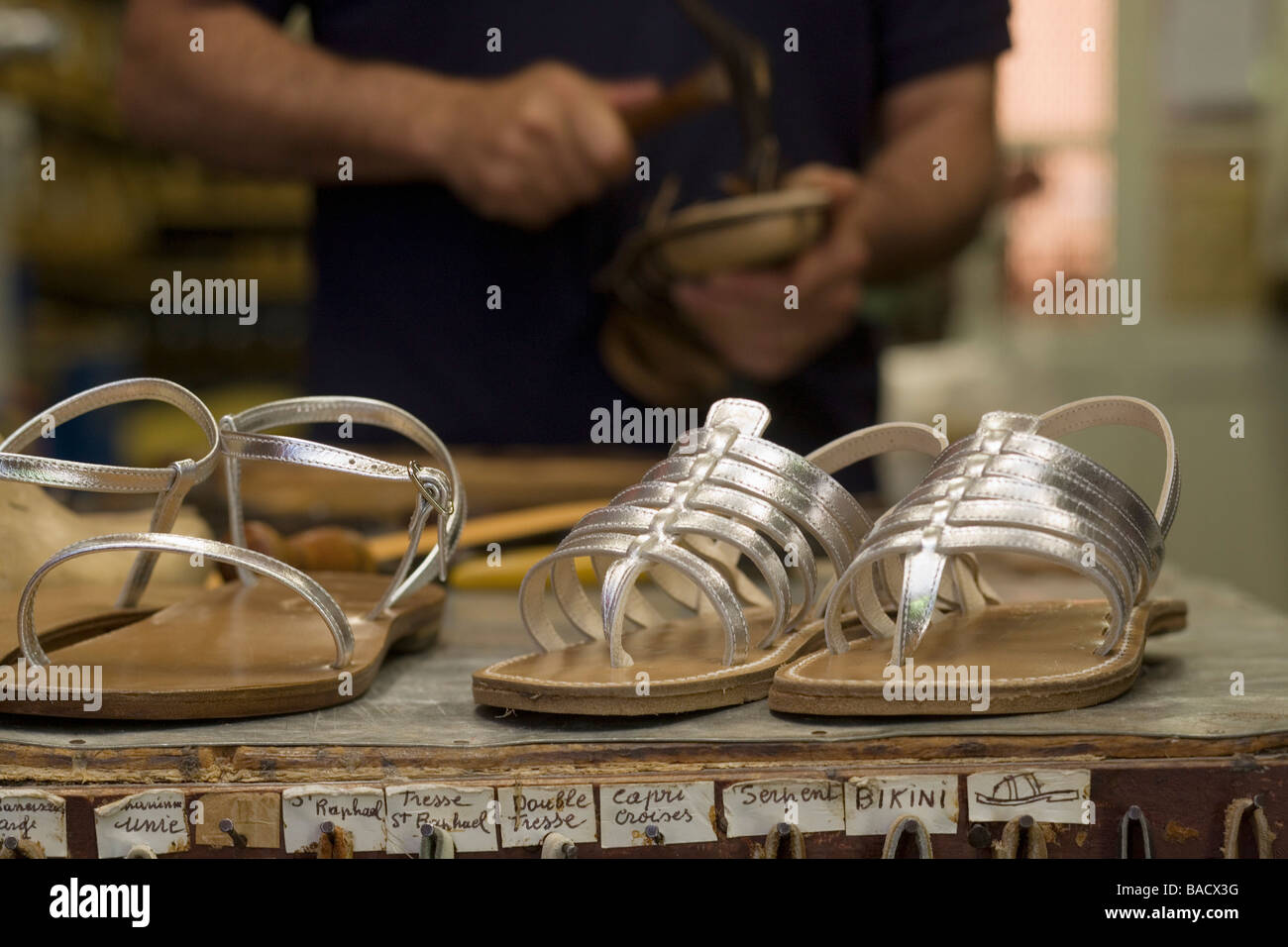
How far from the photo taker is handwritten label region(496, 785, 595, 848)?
2.19ft

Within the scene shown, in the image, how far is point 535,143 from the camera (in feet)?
4.59

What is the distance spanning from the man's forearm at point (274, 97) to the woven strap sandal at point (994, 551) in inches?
34.1

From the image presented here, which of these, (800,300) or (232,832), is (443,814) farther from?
(800,300)

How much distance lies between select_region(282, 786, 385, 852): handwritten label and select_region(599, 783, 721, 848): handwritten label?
12 cm

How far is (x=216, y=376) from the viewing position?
3312 millimetres

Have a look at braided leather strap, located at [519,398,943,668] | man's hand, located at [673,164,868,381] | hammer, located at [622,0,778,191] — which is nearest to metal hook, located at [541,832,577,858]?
braided leather strap, located at [519,398,943,668]

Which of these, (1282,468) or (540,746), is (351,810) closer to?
(540,746)

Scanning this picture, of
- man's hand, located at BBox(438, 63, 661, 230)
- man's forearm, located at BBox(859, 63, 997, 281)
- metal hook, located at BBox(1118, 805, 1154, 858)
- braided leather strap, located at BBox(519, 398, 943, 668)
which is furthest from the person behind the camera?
man's forearm, located at BBox(859, 63, 997, 281)

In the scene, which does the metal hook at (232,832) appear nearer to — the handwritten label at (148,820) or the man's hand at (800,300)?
the handwritten label at (148,820)

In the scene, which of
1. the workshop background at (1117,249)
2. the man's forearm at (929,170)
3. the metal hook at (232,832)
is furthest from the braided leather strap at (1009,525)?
the workshop background at (1117,249)

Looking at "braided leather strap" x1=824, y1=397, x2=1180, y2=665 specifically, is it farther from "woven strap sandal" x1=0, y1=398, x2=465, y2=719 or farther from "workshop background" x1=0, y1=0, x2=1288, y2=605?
Answer: "workshop background" x1=0, y1=0, x2=1288, y2=605

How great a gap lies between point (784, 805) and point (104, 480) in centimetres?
46
